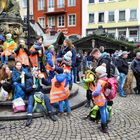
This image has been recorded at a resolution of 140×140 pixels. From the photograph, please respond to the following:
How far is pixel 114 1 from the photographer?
45.0 metres

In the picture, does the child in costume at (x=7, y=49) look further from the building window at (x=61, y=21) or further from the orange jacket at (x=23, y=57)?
the building window at (x=61, y=21)

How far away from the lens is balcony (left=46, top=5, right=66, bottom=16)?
47919mm

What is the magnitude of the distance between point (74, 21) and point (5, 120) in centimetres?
4050

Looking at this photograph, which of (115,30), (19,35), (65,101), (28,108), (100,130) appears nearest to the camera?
(100,130)

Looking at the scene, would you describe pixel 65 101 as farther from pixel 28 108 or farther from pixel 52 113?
pixel 28 108

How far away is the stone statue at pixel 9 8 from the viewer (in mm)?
12544

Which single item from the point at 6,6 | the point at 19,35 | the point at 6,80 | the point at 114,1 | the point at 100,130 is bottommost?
the point at 100,130

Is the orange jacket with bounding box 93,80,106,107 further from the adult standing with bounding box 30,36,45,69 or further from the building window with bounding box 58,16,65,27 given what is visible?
the building window with bounding box 58,16,65,27

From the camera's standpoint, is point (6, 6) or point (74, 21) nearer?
point (6, 6)

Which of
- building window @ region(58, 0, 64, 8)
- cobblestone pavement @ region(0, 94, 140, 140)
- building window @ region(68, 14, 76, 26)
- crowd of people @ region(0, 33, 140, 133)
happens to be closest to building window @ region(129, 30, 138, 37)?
building window @ region(68, 14, 76, 26)

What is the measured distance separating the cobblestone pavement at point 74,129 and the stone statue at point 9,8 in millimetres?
5803

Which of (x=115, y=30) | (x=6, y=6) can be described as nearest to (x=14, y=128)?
(x=6, y=6)

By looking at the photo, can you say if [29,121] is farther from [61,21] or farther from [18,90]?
[61,21]

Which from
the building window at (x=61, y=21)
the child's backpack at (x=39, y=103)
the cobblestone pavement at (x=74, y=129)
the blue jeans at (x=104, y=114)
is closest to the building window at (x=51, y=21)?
the building window at (x=61, y=21)
